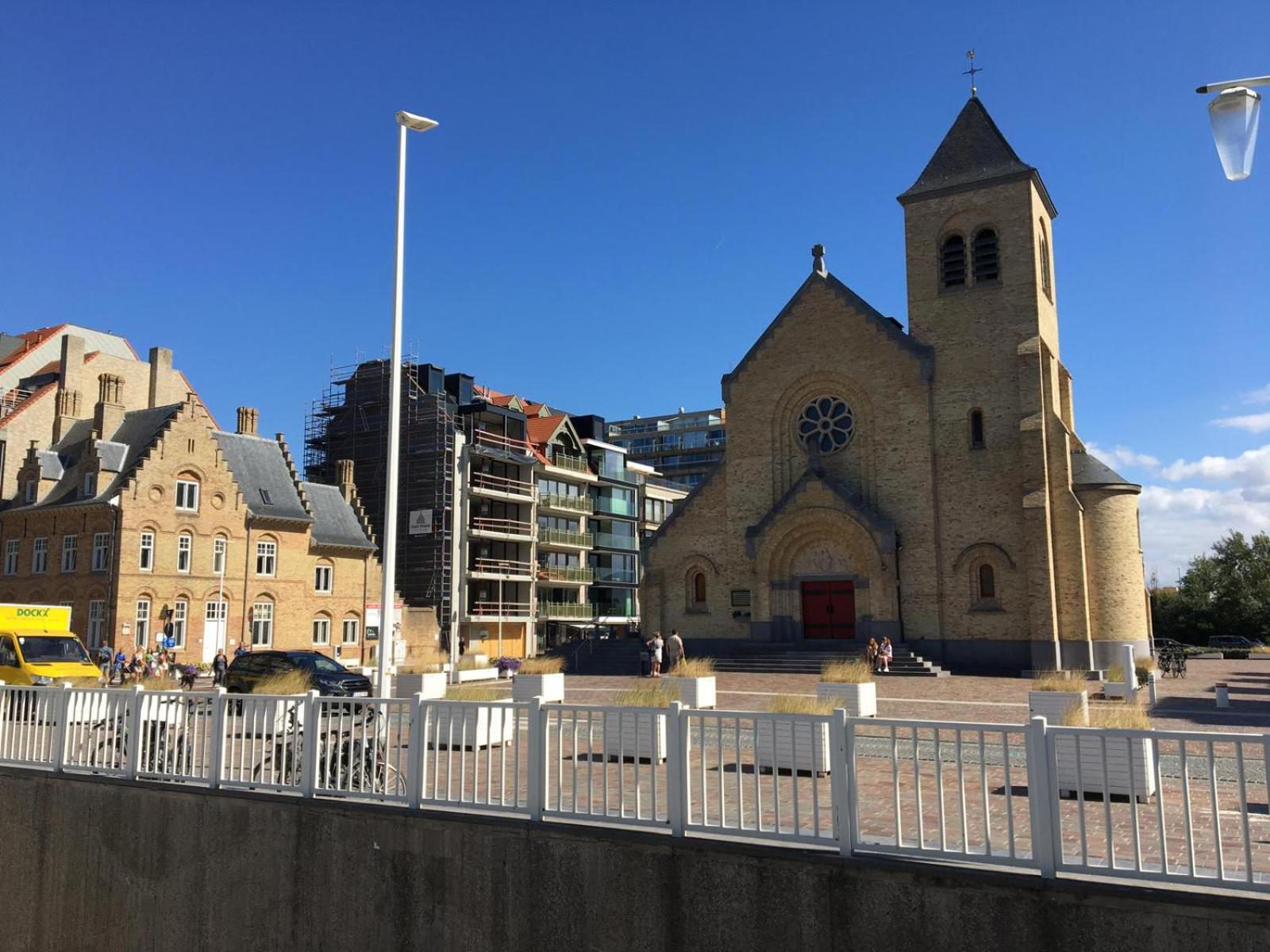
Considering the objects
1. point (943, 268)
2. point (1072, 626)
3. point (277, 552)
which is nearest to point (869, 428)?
point (943, 268)

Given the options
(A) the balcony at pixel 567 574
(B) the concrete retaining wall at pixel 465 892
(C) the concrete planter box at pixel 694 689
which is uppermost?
(A) the balcony at pixel 567 574

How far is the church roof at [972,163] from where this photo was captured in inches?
1454

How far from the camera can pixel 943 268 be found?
37.5 m

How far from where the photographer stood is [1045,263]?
38.2 metres

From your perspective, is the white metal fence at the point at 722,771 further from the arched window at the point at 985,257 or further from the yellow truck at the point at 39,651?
the arched window at the point at 985,257

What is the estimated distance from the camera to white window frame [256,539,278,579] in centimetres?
4484

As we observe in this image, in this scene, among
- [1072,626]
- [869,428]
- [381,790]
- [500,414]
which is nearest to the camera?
[381,790]

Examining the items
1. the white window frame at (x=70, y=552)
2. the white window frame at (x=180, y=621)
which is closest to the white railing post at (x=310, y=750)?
→ the white window frame at (x=180, y=621)

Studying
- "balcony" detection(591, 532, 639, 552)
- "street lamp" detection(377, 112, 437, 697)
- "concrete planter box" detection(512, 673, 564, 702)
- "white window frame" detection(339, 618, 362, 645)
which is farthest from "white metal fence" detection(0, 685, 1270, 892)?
"balcony" detection(591, 532, 639, 552)

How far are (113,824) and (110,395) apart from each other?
126 ft

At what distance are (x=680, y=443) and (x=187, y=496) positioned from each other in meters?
73.1

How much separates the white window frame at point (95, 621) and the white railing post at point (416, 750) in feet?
118

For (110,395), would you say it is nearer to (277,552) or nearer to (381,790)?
(277,552)

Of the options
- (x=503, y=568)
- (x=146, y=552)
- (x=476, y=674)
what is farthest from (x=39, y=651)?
(x=503, y=568)
